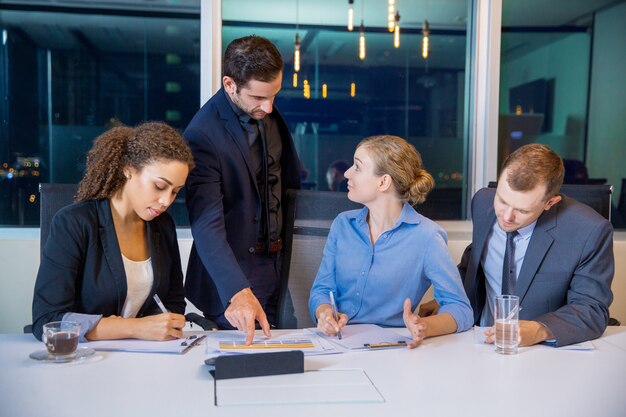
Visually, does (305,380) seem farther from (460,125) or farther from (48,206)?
(460,125)

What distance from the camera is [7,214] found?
371 cm

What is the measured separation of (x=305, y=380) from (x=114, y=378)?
0.44 m

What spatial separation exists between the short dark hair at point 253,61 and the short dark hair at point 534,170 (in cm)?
88

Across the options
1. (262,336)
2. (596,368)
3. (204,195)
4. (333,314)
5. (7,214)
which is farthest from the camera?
(7,214)

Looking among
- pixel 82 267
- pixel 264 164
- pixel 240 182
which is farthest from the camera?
pixel 264 164

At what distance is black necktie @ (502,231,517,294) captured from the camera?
7.56 feet

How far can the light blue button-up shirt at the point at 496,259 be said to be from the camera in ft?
7.61

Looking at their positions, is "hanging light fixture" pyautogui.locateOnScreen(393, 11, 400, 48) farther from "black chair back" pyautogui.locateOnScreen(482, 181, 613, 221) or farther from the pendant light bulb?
"black chair back" pyautogui.locateOnScreen(482, 181, 613, 221)

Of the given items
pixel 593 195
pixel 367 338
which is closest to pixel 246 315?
pixel 367 338

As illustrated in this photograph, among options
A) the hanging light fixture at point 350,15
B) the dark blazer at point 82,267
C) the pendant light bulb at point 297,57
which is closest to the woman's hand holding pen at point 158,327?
the dark blazer at point 82,267

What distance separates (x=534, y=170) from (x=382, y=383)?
997 millimetres

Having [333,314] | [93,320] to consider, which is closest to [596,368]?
[333,314]

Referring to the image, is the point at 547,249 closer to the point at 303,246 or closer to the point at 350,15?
the point at 303,246

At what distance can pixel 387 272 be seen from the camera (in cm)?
225
